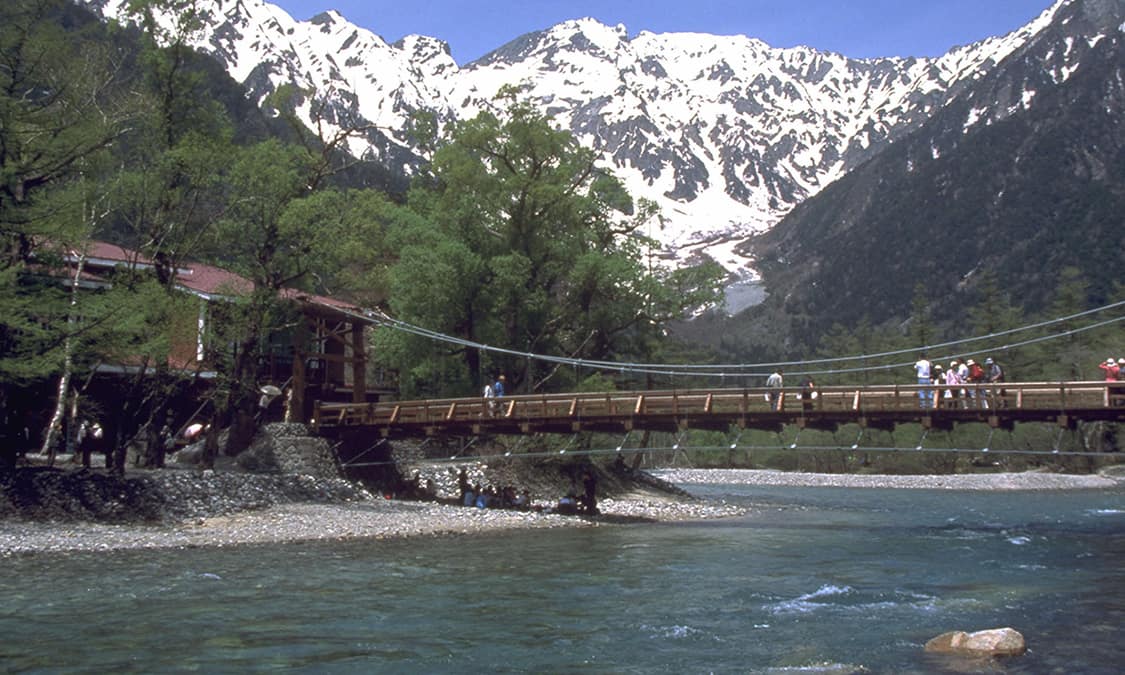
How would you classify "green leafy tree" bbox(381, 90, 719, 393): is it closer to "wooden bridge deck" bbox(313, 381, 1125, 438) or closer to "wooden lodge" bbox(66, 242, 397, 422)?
"wooden lodge" bbox(66, 242, 397, 422)

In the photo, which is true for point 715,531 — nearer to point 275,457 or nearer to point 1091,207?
point 275,457

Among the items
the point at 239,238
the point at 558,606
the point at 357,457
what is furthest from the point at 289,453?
the point at 558,606

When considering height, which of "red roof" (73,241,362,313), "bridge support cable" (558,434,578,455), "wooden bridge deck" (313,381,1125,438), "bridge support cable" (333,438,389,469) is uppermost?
"red roof" (73,241,362,313)

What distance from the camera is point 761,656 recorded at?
439 inches

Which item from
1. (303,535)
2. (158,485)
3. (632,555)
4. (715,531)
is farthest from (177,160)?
(715,531)

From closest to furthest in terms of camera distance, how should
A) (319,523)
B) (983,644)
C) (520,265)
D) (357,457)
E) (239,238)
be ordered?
(983,644), (319,523), (239,238), (357,457), (520,265)

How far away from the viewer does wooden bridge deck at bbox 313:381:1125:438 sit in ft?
84.1

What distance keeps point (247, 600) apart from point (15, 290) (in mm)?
10726

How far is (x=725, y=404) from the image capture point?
94.1 feet

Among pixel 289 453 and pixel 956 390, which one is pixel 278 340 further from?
pixel 956 390

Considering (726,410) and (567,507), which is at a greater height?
(726,410)

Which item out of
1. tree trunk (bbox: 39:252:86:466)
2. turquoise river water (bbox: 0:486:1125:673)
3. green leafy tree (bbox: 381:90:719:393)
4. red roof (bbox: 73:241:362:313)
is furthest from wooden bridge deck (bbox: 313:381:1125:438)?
tree trunk (bbox: 39:252:86:466)

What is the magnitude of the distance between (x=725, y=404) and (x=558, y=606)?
15.1 m

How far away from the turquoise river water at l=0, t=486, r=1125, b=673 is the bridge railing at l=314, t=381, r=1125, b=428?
3.56m
